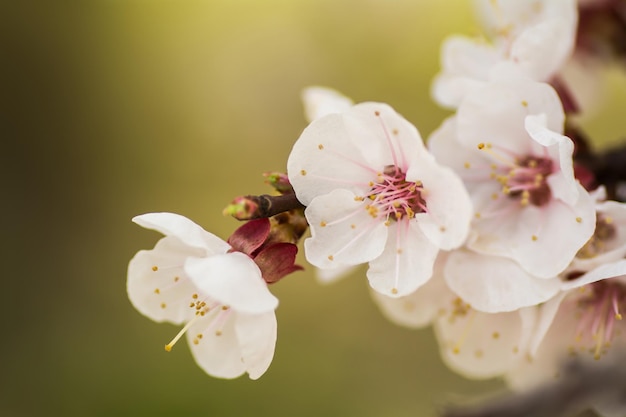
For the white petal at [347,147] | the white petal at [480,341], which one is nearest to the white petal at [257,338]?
the white petal at [347,147]

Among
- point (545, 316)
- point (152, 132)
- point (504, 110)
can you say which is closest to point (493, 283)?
point (545, 316)

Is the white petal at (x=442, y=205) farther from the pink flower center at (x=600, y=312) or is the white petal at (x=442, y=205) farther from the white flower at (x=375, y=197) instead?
the pink flower center at (x=600, y=312)

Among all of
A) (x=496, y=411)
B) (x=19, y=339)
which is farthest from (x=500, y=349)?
(x=19, y=339)

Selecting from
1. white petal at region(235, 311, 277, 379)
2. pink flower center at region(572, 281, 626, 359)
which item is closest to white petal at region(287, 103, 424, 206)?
white petal at region(235, 311, 277, 379)

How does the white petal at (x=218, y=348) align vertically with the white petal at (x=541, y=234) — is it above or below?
above

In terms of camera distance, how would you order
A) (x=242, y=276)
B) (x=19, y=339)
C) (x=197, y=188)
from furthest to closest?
1. (x=197, y=188)
2. (x=19, y=339)
3. (x=242, y=276)

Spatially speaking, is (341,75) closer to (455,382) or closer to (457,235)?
(455,382)

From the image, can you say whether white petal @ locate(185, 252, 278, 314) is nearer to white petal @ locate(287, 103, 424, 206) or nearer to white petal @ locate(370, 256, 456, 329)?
white petal @ locate(287, 103, 424, 206)
